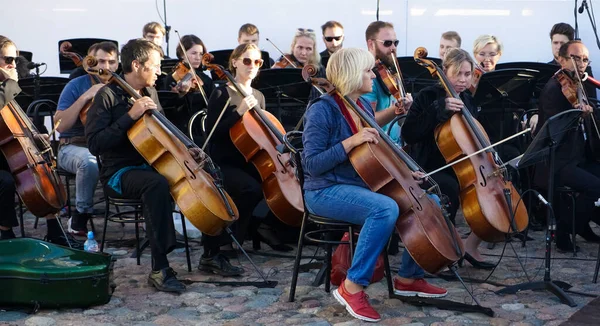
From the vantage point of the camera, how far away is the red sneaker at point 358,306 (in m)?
4.06

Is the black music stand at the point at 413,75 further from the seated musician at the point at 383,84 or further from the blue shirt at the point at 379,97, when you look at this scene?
the blue shirt at the point at 379,97

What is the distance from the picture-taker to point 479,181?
4711 millimetres

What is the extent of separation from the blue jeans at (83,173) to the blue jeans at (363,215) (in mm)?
2190

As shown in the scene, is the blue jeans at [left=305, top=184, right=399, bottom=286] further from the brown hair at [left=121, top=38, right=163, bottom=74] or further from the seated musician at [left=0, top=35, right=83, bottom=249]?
the seated musician at [left=0, top=35, right=83, bottom=249]

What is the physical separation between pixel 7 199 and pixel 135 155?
968 millimetres

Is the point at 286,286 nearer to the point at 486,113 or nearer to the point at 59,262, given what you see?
the point at 59,262

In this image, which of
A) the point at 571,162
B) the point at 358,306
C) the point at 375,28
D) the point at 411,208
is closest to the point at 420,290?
the point at 358,306

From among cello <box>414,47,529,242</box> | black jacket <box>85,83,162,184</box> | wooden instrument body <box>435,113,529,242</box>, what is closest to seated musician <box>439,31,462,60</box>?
cello <box>414,47,529,242</box>

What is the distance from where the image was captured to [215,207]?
4453 millimetres

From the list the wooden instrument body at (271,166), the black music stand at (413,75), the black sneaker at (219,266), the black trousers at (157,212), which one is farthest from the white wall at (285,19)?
the black trousers at (157,212)

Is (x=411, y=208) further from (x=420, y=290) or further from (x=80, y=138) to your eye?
(x=80, y=138)

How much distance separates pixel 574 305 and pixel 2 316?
2.77 m

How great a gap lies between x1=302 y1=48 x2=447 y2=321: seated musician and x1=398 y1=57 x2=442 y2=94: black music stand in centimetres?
221

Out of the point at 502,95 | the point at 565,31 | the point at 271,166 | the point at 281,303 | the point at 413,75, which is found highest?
the point at 565,31
